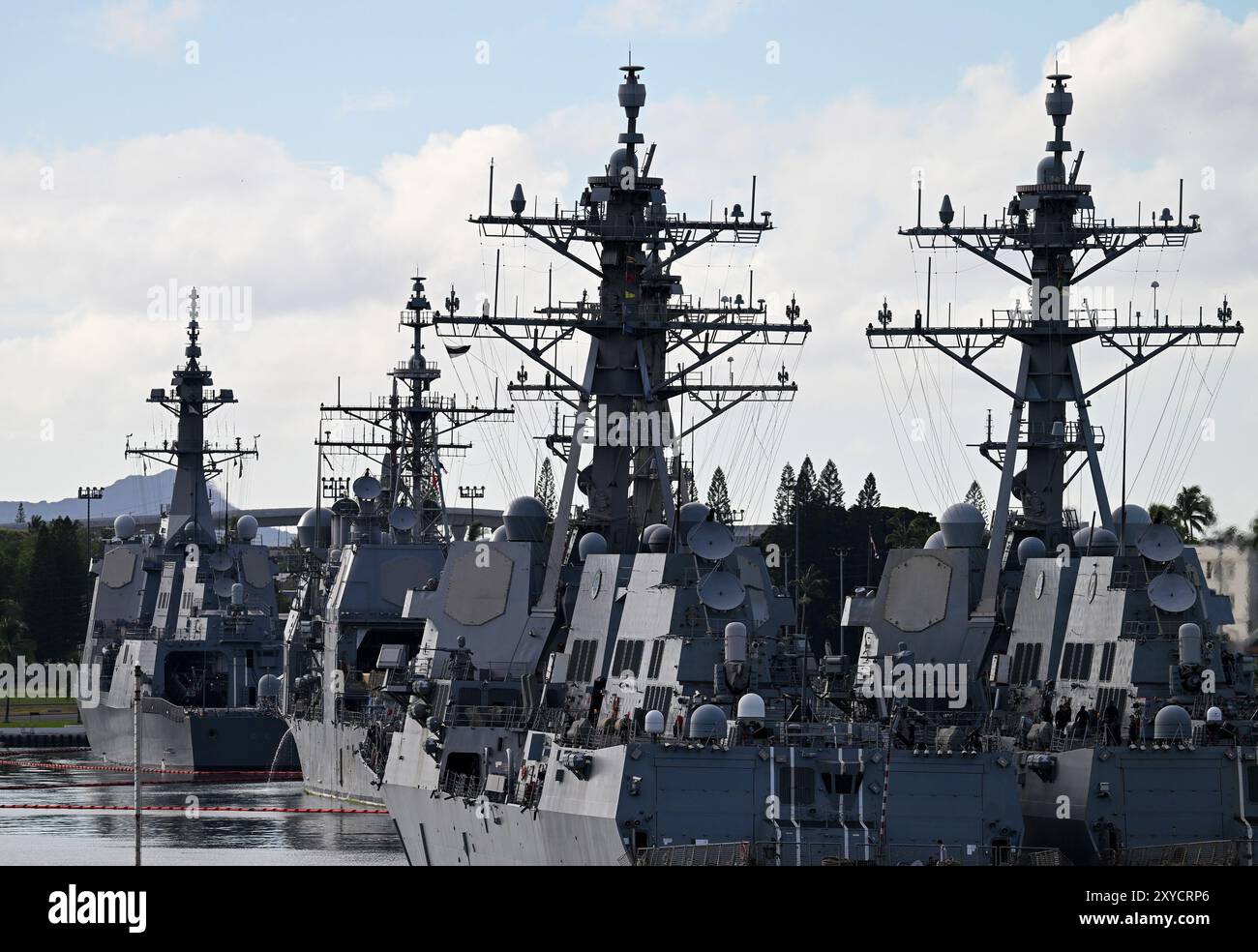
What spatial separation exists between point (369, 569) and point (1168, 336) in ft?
69.6

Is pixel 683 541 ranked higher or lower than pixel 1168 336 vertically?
lower

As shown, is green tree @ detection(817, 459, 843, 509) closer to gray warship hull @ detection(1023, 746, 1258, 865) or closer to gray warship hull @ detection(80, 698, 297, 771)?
gray warship hull @ detection(80, 698, 297, 771)

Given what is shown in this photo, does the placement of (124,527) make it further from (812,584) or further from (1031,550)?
(1031,550)

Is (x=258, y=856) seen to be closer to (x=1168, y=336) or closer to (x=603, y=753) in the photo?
(x=603, y=753)

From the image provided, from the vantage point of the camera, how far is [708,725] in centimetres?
2522

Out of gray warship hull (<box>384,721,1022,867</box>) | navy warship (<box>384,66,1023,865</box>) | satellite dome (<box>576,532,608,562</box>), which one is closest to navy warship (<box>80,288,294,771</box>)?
navy warship (<box>384,66,1023,865</box>)

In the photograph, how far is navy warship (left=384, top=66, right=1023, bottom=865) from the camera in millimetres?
25031

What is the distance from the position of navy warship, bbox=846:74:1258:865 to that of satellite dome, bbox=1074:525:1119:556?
1.6 inches

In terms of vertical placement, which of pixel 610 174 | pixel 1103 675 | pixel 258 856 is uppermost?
pixel 610 174

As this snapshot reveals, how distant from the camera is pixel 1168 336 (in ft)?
117

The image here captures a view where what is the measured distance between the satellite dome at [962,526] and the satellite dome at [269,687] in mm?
25492

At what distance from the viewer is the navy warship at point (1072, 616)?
27.4 metres

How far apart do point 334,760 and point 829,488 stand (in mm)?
40031
